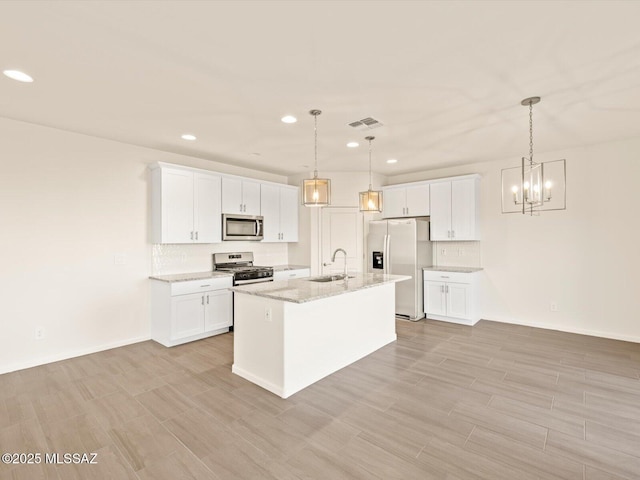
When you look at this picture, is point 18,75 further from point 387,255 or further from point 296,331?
point 387,255

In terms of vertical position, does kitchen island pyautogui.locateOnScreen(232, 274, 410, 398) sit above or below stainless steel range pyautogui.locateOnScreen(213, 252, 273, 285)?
below

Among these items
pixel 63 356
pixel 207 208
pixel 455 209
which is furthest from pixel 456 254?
pixel 63 356

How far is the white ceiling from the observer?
1927mm

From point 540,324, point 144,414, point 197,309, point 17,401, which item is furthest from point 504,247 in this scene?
point 17,401

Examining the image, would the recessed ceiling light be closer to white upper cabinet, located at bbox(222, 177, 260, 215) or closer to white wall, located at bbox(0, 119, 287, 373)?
white wall, located at bbox(0, 119, 287, 373)

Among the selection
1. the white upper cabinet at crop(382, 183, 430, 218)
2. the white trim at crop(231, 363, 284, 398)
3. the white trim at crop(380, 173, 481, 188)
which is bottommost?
the white trim at crop(231, 363, 284, 398)

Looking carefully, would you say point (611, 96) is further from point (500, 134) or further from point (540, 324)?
point (540, 324)

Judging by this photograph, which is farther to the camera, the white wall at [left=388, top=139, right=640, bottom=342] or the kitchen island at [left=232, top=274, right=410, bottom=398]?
the white wall at [left=388, top=139, right=640, bottom=342]

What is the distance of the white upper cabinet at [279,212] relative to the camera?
5902 mm

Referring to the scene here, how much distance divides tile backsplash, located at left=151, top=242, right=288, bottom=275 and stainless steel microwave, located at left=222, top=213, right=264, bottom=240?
321 millimetres

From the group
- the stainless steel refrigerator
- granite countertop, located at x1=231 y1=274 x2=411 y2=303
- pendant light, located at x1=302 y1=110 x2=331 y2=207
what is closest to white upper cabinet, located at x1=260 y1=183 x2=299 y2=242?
the stainless steel refrigerator

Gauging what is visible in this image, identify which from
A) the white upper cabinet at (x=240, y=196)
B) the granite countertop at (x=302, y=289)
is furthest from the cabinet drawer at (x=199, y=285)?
the granite countertop at (x=302, y=289)

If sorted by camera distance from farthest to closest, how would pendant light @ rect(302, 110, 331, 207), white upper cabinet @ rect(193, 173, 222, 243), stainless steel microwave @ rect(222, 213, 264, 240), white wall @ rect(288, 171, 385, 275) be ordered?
1. white wall @ rect(288, 171, 385, 275)
2. stainless steel microwave @ rect(222, 213, 264, 240)
3. white upper cabinet @ rect(193, 173, 222, 243)
4. pendant light @ rect(302, 110, 331, 207)

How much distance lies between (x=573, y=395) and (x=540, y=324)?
250 cm
